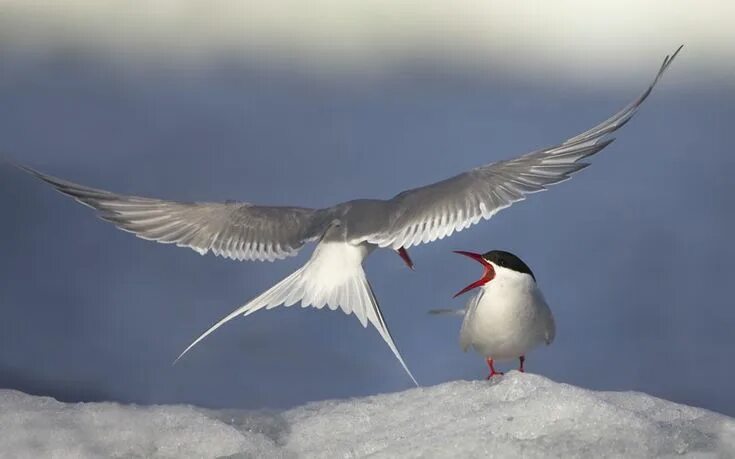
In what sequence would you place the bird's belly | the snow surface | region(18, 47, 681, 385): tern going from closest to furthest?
the snow surface
the bird's belly
region(18, 47, 681, 385): tern

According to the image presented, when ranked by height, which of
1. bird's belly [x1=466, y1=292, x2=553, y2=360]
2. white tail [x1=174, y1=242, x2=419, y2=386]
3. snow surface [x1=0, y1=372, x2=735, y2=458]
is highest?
white tail [x1=174, y1=242, x2=419, y2=386]

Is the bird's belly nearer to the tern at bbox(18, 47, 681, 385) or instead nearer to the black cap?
the black cap

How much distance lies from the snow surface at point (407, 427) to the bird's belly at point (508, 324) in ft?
0.94

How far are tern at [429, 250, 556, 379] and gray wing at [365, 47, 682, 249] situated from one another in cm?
14

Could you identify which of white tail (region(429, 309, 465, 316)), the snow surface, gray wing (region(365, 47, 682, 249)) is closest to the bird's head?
gray wing (region(365, 47, 682, 249))

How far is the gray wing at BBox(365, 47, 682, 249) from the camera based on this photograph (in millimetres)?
3004

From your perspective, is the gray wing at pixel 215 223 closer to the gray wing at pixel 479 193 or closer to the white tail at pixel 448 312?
the gray wing at pixel 479 193

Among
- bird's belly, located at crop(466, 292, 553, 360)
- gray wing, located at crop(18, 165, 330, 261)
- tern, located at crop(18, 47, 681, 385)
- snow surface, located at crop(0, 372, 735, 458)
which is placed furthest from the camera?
gray wing, located at crop(18, 165, 330, 261)

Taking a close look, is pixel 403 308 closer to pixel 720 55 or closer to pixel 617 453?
pixel 617 453

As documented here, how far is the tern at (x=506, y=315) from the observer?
2.87 m

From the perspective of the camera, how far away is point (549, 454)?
7.20 ft

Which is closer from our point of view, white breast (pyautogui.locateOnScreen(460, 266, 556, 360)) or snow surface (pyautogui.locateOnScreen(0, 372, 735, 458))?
snow surface (pyautogui.locateOnScreen(0, 372, 735, 458))

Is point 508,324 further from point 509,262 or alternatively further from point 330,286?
point 330,286

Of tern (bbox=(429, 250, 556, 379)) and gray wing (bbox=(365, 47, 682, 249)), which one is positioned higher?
gray wing (bbox=(365, 47, 682, 249))
